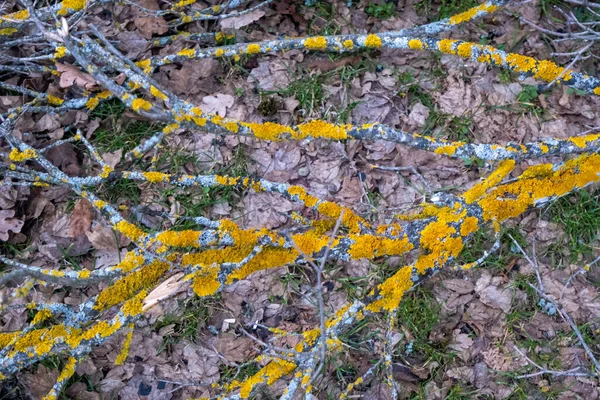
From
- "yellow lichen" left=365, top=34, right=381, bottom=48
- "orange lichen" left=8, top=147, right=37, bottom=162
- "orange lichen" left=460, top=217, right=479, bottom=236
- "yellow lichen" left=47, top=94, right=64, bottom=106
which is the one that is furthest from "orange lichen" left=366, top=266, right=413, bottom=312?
"yellow lichen" left=47, top=94, right=64, bottom=106

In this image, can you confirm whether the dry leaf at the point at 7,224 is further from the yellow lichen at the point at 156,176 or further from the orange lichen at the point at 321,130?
the orange lichen at the point at 321,130

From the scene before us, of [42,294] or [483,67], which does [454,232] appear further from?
[42,294]

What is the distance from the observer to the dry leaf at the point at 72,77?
3.05m


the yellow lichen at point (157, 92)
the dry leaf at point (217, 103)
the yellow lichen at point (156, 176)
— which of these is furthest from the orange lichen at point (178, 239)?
the dry leaf at point (217, 103)

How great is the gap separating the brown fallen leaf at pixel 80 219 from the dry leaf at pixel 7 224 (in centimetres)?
29

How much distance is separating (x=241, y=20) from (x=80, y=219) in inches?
64.7

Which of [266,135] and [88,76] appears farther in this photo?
[88,76]

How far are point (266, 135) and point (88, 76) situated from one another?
1.50m

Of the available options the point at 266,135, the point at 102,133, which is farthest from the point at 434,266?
the point at 102,133

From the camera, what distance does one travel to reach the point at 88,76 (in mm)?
3121

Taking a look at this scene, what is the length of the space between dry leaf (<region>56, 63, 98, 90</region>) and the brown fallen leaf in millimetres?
709

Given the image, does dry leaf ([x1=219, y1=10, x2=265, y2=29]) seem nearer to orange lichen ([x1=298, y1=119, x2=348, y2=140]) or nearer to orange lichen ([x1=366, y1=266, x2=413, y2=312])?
orange lichen ([x1=298, y1=119, x2=348, y2=140])

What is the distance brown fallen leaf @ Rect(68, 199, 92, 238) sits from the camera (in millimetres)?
3096

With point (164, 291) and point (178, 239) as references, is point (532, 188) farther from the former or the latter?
point (164, 291)
